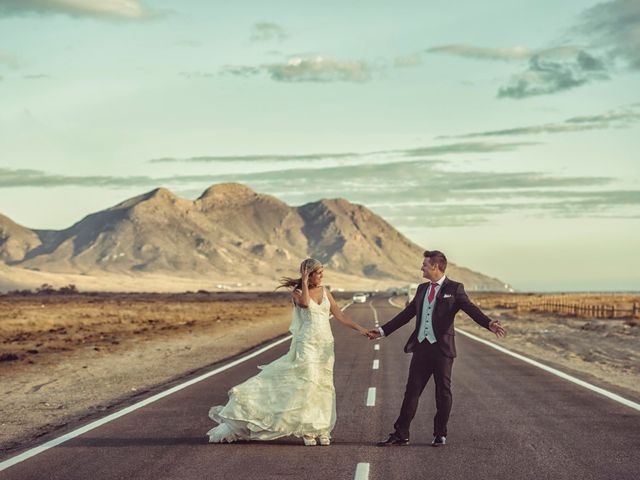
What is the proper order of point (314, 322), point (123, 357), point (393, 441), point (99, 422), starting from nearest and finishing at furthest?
1. point (393, 441)
2. point (314, 322)
3. point (99, 422)
4. point (123, 357)

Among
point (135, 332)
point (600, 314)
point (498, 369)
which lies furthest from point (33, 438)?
point (600, 314)

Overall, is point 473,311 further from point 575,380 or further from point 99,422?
point 575,380

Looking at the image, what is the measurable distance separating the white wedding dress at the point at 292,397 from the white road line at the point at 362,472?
1.07 m

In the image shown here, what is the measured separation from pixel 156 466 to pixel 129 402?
5.41 metres

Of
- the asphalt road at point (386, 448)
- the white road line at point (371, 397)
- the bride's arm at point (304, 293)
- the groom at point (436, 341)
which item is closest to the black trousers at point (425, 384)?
the groom at point (436, 341)

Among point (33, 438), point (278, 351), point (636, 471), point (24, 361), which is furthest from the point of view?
point (278, 351)

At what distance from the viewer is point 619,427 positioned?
10875 millimetres

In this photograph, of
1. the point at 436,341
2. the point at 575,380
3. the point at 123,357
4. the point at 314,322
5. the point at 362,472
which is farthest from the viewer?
the point at 123,357

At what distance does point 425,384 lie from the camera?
981cm

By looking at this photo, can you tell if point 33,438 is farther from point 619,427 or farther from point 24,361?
point 24,361

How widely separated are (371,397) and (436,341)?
4.50 m

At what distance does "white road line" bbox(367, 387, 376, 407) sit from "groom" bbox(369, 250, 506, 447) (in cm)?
330

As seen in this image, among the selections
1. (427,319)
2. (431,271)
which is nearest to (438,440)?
(427,319)

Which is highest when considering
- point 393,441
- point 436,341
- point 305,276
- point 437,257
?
point 437,257
